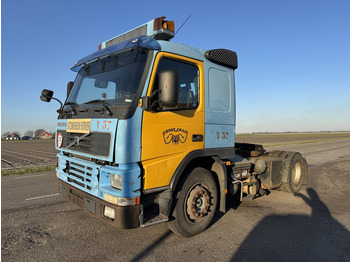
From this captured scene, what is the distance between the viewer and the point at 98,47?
15.5ft

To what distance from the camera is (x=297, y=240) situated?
3426 mm

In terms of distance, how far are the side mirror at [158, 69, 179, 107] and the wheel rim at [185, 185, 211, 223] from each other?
4.91 ft

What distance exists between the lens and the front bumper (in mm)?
2699

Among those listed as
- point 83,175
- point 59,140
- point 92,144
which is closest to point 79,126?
point 92,144

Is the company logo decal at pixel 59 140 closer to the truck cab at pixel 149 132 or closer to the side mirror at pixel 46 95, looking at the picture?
the truck cab at pixel 149 132

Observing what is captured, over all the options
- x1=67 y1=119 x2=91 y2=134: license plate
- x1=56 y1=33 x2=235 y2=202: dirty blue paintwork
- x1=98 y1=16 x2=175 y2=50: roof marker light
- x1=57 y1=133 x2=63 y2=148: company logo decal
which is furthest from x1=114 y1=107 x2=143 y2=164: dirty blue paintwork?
x1=57 y1=133 x2=63 y2=148: company logo decal

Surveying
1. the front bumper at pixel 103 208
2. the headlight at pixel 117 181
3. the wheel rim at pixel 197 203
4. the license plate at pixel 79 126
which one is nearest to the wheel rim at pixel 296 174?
the wheel rim at pixel 197 203

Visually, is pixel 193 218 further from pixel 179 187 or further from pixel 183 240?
pixel 179 187

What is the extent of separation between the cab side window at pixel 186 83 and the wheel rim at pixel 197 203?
51.5 inches

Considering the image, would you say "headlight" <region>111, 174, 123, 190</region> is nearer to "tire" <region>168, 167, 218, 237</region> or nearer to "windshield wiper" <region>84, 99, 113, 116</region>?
"windshield wiper" <region>84, 99, 113, 116</region>

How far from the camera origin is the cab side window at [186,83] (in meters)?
3.28

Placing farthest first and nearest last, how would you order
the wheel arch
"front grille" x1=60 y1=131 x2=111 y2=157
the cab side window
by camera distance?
1. the wheel arch
2. the cab side window
3. "front grille" x1=60 y1=131 x2=111 y2=157

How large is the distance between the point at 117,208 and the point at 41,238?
1599 millimetres

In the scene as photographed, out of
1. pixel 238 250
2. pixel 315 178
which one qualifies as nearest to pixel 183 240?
pixel 238 250
